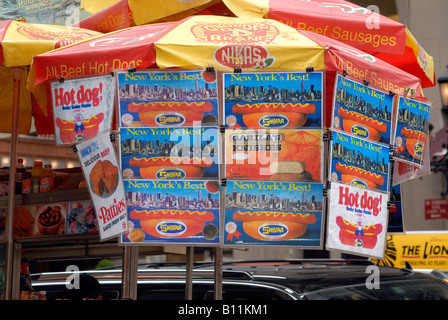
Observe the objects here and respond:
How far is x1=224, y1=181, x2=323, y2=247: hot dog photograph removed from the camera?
4980 millimetres

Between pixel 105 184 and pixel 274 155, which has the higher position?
pixel 274 155

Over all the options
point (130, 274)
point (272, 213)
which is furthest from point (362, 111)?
point (130, 274)

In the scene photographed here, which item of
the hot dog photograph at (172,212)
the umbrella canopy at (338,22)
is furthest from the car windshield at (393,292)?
the umbrella canopy at (338,22)

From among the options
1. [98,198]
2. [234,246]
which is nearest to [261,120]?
[234,246]

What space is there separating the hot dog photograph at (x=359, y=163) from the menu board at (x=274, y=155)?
0.15 metres

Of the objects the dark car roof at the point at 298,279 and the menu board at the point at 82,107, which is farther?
the dark car roof at the point at 298,279

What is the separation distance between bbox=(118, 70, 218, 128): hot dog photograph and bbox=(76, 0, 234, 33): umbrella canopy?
1.03 m

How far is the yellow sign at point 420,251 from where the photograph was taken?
47.7ft

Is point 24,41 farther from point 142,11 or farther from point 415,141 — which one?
point 415,141

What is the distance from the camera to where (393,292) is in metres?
6.18

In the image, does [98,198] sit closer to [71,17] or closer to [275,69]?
[275,69]

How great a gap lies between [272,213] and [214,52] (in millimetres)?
1197

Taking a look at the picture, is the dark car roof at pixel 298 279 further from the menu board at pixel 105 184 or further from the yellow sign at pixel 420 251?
the yellow sign at pixel 420 251

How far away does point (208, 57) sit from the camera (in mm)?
4973
